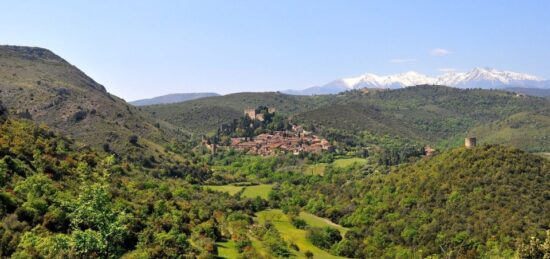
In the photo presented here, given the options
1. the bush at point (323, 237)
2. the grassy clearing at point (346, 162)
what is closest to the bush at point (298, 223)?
the bush at point (323, 237)

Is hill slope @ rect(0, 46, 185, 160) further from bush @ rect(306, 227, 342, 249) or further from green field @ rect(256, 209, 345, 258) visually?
bush @ rect(306, 227, 342, 249)

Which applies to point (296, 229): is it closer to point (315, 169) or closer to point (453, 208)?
point (453, 208)

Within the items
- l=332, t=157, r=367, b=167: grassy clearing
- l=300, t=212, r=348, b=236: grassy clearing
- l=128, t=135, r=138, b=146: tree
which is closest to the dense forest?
l=300, t=212, r=348, b=236: grassy clearing

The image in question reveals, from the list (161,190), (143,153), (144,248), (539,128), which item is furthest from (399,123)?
(144,248)

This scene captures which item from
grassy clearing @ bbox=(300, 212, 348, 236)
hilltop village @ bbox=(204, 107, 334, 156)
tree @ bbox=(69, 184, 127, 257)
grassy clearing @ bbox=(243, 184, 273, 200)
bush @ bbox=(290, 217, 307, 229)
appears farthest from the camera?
hilltop village @ bbox=(204, 107, 334, 156)

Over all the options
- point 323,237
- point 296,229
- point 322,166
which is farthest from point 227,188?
point 322,166

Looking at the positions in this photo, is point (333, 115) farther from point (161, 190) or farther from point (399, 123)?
point (161, 190)
